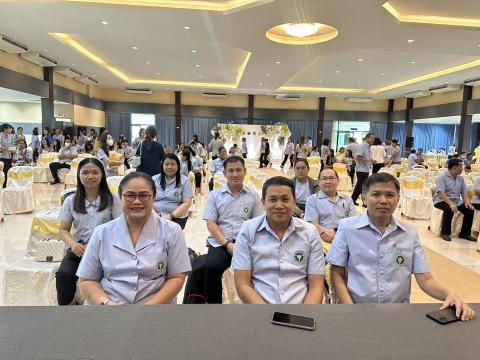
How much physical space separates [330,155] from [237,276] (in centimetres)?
1039

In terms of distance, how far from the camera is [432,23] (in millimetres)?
6664

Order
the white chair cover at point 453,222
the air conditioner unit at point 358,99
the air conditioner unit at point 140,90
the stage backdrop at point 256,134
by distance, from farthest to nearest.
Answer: the air conditioner unit at point 358,99 < the air conditioner unit at point 140,90 < the stage backdrop at point 256,134 < the white chair cover at point 453,222

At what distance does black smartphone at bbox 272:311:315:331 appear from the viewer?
3.71 feet

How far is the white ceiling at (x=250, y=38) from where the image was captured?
20.2ft

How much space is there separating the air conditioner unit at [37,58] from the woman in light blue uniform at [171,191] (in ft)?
29.9

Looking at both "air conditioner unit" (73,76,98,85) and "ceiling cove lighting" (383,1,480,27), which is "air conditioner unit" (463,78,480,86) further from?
"air conditioner unit" (73,76,98,85)

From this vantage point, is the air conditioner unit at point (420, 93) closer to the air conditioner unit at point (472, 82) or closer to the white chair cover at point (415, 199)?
the air conditioner unit at point (472, 82)

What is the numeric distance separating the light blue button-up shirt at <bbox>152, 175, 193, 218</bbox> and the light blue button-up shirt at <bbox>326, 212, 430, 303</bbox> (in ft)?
7.26

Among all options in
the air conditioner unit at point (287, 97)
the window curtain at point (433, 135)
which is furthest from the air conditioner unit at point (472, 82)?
the window curtain at point (433, 135)

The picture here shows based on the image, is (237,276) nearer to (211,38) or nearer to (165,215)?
(165,215)

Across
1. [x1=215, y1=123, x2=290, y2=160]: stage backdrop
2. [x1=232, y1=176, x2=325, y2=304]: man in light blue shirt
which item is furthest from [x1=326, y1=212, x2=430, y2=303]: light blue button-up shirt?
[x1=215, y1=123, x2=290, y2=160]: stage backdrop

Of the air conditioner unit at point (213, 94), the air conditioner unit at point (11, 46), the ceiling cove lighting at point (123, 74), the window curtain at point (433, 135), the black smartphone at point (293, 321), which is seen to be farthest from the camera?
the window curtain at point (433, 135)

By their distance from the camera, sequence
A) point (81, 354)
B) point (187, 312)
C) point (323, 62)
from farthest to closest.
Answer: point (323, 62) → point (187, 312) → point (81, 354)

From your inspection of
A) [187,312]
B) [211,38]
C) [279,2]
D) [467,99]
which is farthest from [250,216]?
[467,99]
